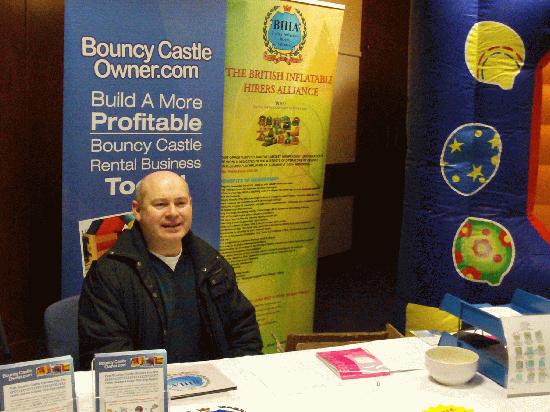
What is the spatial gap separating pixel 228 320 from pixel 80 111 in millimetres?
1261

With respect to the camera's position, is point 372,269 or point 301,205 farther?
point 372,269

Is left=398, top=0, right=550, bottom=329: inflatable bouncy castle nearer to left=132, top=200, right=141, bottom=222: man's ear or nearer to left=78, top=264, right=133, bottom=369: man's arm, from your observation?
left=132, top=200, right=141, bottom=222: man's ear

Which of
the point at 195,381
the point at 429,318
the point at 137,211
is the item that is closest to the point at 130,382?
the point at 195,381

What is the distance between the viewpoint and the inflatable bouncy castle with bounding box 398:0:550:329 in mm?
3123

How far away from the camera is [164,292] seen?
222cm

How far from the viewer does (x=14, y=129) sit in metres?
3.51

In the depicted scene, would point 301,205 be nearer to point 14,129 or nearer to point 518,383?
point 14,129

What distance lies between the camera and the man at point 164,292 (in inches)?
84.4

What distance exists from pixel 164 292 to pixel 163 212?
0.25m

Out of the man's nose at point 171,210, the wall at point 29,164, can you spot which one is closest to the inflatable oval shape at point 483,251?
the man's nose at point 171,210

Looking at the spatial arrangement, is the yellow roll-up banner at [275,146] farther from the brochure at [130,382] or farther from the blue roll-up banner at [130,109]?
the brochure at [130,382]

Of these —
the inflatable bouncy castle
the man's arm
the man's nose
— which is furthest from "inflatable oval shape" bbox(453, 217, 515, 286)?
the man's arm

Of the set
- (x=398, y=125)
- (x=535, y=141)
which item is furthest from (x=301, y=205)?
(x=398, y=125)

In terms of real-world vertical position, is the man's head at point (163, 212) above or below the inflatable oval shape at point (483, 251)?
above
